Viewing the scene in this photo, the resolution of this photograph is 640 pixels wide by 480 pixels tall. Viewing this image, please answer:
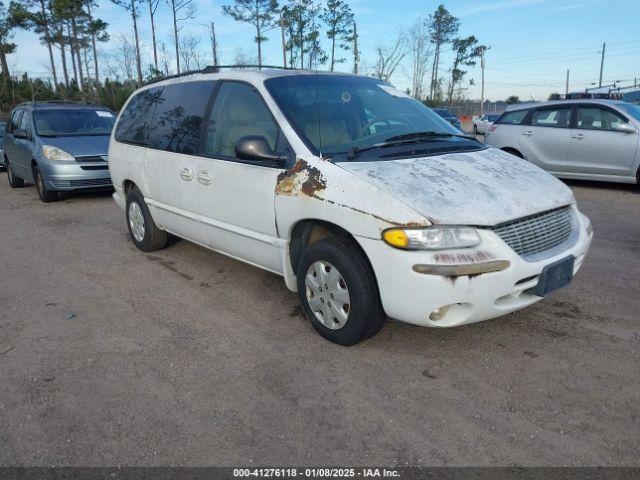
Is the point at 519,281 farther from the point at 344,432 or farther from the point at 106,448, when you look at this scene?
the point at 106,448

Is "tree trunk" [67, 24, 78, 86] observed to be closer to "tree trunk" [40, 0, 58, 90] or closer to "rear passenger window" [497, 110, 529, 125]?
"tree trunk" [40, 0, 58, 90]

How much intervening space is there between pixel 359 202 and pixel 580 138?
302 inches

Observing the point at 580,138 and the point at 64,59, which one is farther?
the point at 64,59

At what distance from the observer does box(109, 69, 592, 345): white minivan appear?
288 cm

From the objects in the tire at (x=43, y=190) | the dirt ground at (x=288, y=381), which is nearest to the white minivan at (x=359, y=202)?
the dirt ground at (x=288, y=381)

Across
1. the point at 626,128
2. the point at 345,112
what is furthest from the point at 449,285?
the point at 626,128

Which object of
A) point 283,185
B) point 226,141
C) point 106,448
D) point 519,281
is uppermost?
point 226,141

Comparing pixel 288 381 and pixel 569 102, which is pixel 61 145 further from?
pixel 569 102

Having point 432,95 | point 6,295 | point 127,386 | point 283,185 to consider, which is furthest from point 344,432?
point 432,95

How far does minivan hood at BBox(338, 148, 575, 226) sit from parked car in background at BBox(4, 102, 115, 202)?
7.03 metres

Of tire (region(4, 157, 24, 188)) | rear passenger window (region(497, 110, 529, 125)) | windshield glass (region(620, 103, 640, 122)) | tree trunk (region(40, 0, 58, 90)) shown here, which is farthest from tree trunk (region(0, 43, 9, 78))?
windshield glass (region(620, 103, 640, 122))

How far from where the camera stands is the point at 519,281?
2.98 meters

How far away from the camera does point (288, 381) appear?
120 inches

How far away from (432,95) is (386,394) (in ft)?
171
